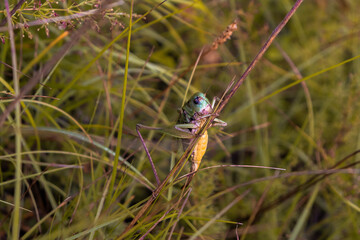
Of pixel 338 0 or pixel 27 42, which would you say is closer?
pixel 27 42

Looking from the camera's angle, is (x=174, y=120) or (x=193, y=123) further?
(x=174, y=120)

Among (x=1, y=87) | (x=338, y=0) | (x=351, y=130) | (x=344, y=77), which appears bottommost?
(x=351, y=130)

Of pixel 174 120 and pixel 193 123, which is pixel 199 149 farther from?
pixel 174 120

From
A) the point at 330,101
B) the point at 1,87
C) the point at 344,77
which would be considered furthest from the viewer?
the point at 344,77

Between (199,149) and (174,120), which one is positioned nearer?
(199,149)

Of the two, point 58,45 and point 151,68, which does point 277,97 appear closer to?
point 151,68

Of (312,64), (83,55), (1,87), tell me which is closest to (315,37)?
(312,64)

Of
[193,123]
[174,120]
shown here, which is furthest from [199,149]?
[174,120]

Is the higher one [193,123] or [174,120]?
[193,123]
